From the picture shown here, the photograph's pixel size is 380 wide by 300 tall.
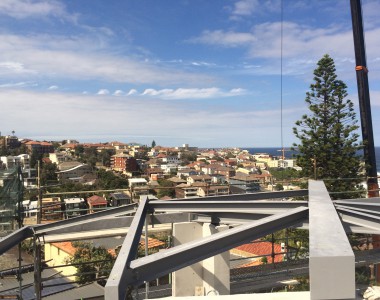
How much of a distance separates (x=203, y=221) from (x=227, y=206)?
2.21 ft

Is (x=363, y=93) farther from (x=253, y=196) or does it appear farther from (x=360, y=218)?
(x=360, y=218)

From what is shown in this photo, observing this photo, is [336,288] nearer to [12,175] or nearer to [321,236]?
[321,236]

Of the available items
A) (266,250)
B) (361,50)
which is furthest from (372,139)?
(266,250)

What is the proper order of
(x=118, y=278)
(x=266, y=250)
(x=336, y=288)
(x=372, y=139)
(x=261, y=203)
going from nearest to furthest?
(x=336, y=288) < (x=118, y=278) < (x=261, y=203) < (x=372, y=139) < (x=266, y=250)

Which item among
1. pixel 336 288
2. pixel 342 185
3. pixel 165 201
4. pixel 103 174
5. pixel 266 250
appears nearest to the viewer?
pixel 336 288

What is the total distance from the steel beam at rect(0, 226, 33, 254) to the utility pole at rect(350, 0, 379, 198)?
1008 cm

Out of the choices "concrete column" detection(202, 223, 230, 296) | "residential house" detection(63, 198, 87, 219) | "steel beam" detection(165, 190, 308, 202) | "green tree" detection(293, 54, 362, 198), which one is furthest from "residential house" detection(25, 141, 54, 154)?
"steel beam" detection(165, 190, 308, 202)

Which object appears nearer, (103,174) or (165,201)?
(165,201)

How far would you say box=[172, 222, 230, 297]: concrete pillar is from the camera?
506 cm

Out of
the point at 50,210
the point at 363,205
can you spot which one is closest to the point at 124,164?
the point at 50,210

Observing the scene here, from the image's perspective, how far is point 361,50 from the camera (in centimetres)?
1136

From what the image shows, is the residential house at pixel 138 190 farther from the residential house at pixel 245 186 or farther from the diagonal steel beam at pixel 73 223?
the diagonal steel beam at pixel 73 223

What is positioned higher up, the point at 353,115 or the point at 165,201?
the point at 353,115

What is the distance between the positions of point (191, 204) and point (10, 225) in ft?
12.5
